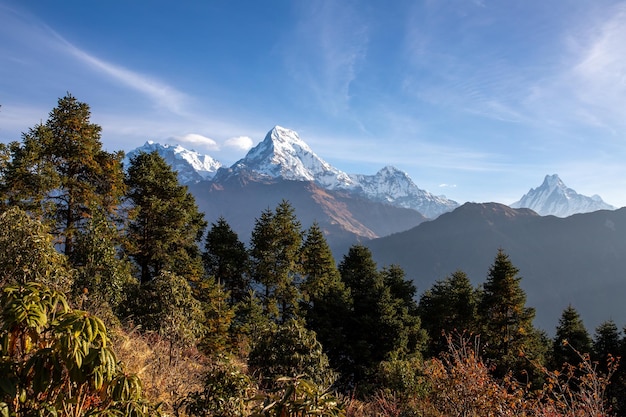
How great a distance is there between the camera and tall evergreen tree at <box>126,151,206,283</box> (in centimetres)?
2209

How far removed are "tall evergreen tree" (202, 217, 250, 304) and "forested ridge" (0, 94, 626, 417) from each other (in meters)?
0.12

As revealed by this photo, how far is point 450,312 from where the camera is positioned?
3075cm

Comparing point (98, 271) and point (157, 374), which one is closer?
point (157, 374)

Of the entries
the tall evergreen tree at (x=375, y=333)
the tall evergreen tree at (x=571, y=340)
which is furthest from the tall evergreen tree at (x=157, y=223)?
the tall evergreen tree at (x=571, y=340)

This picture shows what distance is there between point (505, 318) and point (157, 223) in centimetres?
2700

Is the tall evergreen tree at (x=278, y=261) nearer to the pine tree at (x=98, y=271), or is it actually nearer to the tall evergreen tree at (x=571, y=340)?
the pine tree at (x=98, y=271)

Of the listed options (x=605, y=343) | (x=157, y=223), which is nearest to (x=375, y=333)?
(x=157, y=223)

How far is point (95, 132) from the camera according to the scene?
67.9 feet

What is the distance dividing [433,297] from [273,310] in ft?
51.2

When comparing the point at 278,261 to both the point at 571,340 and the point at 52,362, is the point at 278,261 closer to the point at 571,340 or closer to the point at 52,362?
the point at 571,340

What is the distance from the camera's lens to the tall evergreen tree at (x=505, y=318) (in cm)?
2773

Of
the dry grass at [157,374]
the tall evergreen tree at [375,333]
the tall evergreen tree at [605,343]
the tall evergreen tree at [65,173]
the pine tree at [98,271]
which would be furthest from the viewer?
the tall evergreen tree at [605,343]

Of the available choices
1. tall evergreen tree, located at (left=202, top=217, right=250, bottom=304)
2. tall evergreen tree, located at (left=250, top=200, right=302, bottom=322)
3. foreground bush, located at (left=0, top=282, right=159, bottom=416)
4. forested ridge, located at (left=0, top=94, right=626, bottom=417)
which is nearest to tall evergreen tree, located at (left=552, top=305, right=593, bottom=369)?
forested ridge, located at (left=0, top=94, right=626, bottom=417)

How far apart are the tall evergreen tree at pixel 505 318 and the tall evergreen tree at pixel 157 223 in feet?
75.0
